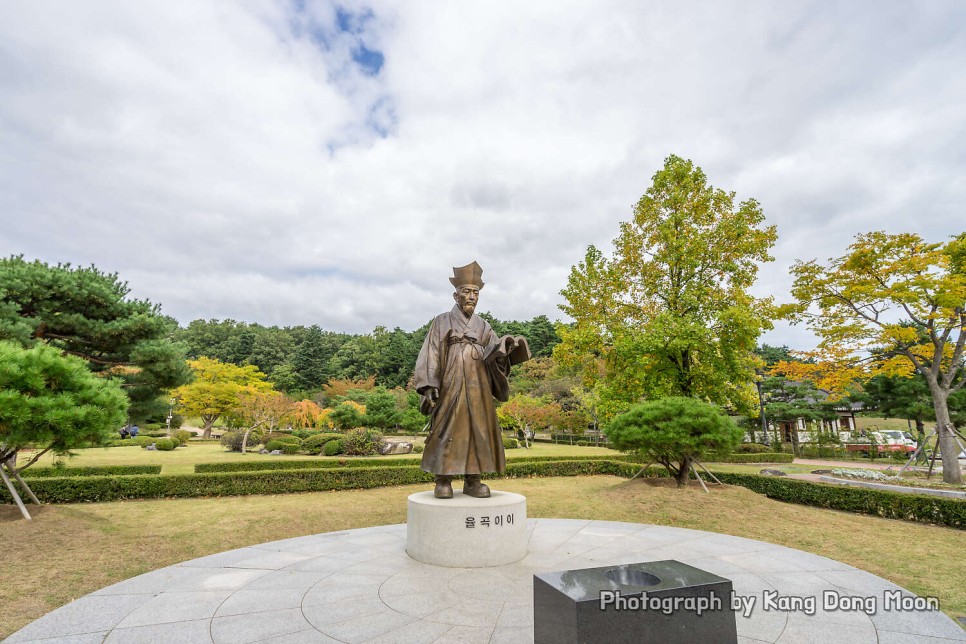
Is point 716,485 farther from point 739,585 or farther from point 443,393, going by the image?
point 443,393

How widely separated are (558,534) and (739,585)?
2629 millimetres

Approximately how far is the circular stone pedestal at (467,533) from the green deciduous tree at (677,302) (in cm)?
937

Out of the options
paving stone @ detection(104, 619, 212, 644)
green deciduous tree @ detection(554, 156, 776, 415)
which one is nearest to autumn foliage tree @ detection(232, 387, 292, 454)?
green deciduous tree @ detection(554, 156, 776, 415)

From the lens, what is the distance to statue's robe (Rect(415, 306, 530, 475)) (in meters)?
5.89

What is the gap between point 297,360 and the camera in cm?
5869

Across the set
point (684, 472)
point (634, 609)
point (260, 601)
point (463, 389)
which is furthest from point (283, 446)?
point (634, 609)

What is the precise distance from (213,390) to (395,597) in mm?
31002

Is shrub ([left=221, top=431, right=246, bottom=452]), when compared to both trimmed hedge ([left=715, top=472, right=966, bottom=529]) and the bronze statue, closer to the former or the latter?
trimmed hedge ([left=715, top=472, right=966, bottom=529])

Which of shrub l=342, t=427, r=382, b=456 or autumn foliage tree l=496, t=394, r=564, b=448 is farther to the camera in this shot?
autumn foliage tree l=496, t=394, r=564, b=448

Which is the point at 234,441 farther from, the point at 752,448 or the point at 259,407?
the point at 752,448

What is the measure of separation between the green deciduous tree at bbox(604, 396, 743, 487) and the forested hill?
40097mm

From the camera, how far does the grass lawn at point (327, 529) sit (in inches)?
236

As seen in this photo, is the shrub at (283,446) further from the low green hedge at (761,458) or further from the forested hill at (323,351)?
the forested hill at (323,351)

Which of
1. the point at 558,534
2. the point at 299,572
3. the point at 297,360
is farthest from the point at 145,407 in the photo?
the point at 297,360
